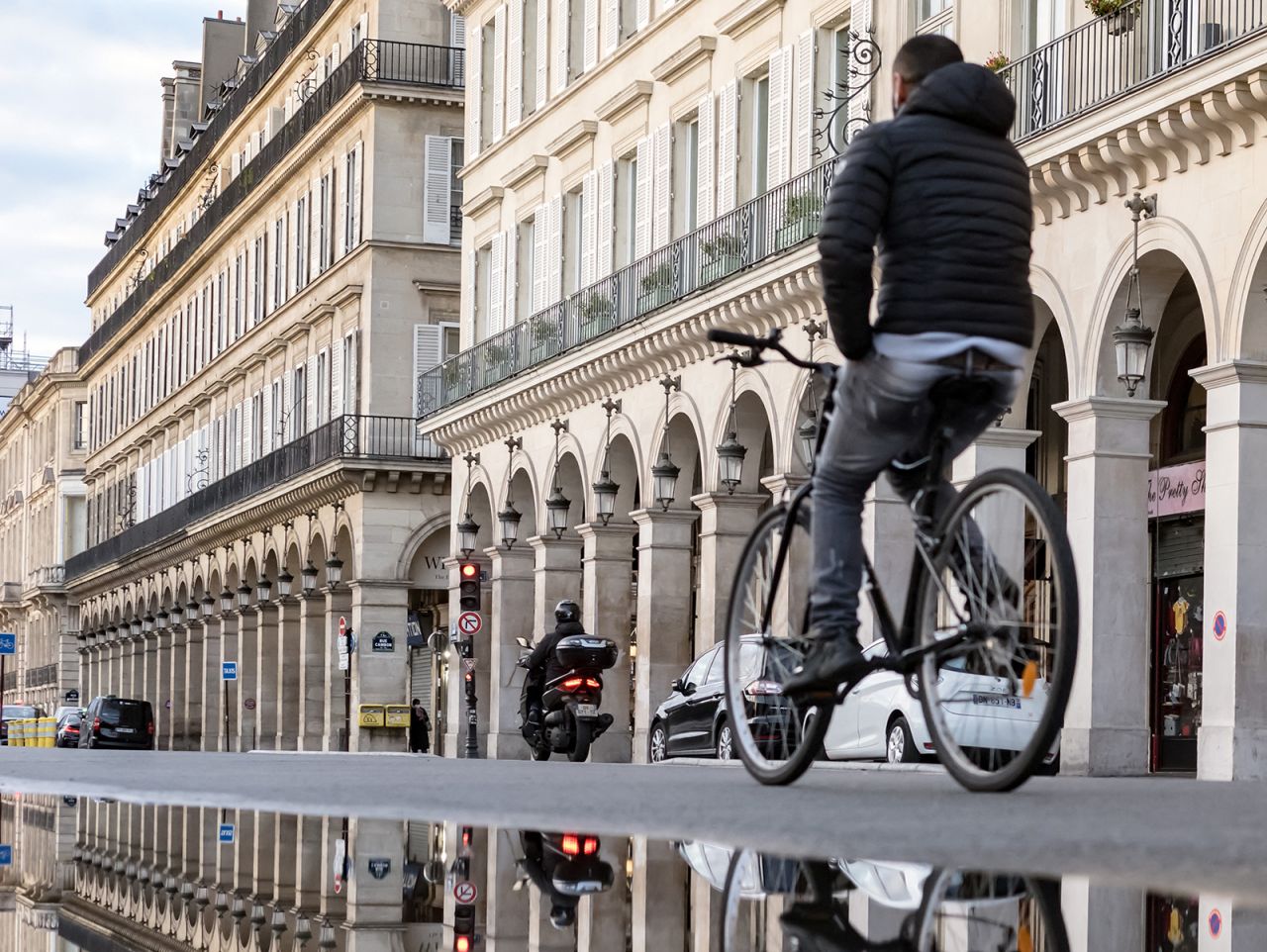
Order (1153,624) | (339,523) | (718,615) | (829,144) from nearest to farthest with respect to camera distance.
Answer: (1153,624) < (829,144) < (718,615) < (339,523)

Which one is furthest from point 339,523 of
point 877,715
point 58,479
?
point 58,479

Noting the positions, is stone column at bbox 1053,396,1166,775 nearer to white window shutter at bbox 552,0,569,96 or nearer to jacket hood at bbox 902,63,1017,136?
jacket hood at bbox 902,63,1017,136

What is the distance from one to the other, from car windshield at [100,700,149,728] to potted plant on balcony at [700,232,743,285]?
95.6ft

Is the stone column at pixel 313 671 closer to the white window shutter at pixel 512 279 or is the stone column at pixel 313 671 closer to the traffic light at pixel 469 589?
the white window shutter at pixel 512 279

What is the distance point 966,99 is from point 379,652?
4456 cm

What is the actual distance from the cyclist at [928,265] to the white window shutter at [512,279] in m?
36.0

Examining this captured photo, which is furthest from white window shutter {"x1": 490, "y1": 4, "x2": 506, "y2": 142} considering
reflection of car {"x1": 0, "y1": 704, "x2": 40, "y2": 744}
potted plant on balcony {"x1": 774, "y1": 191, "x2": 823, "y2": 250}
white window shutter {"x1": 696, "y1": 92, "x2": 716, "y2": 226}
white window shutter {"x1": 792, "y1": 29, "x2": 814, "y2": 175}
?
reflection of car {"x1": 0, "y1": 704, "x2": 40, "y2": 744}

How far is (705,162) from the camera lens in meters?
35.0

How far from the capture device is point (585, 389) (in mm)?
38531

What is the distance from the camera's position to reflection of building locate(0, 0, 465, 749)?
170 feet

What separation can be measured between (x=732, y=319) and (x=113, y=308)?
6268 centimetres

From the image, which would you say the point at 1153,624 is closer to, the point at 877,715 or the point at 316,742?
the point at 877,715

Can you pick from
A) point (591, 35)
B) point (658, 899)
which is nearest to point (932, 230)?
point (658, 899)

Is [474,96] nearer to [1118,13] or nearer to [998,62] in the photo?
[998,62]
